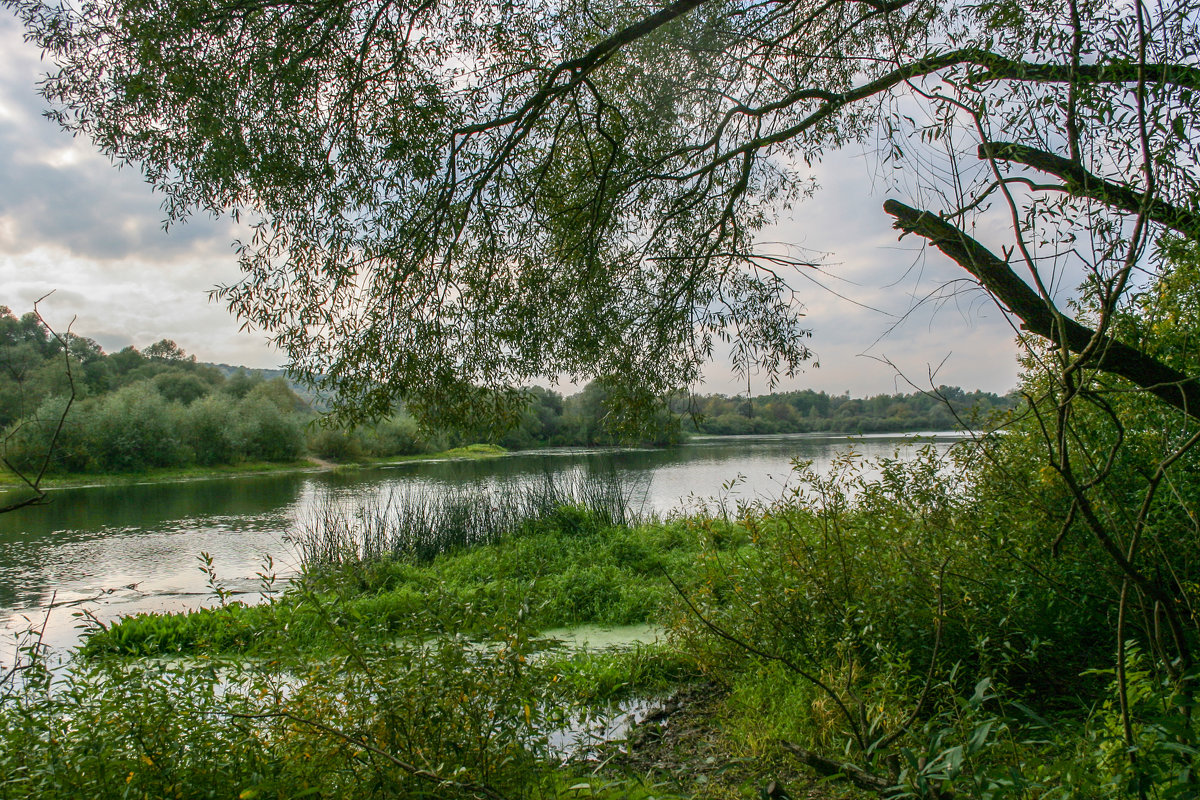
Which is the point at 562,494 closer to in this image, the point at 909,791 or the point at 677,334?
the point at 677,334

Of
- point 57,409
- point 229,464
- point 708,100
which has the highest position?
point 708,100

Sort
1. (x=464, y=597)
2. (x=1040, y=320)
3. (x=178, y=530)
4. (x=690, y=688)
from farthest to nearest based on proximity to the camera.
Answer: (x=178, y=530), (x=464, y=597), (x=690, y=688), (x=1040, y=320)

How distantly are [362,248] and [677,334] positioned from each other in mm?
2448

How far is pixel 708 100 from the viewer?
5434 mm

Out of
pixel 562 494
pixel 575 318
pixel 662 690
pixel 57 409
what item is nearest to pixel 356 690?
pixel 662 690

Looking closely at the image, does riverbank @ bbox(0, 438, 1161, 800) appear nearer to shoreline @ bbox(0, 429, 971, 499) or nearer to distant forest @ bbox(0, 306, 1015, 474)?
distant forest @ bbox(0, 306, 1015, 474)

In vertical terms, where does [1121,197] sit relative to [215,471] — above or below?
above

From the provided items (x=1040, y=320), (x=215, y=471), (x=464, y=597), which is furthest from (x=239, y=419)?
(x=1040, y=320)

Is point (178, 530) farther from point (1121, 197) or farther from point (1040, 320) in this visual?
point (1121, 197)

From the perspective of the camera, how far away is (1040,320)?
288 centimetres

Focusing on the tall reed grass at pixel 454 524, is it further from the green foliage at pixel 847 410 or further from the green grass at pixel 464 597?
the green foliage at pixel 847 410

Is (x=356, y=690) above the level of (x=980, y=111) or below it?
below

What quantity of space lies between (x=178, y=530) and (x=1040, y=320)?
14122 mm

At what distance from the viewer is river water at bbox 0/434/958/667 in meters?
6.79
